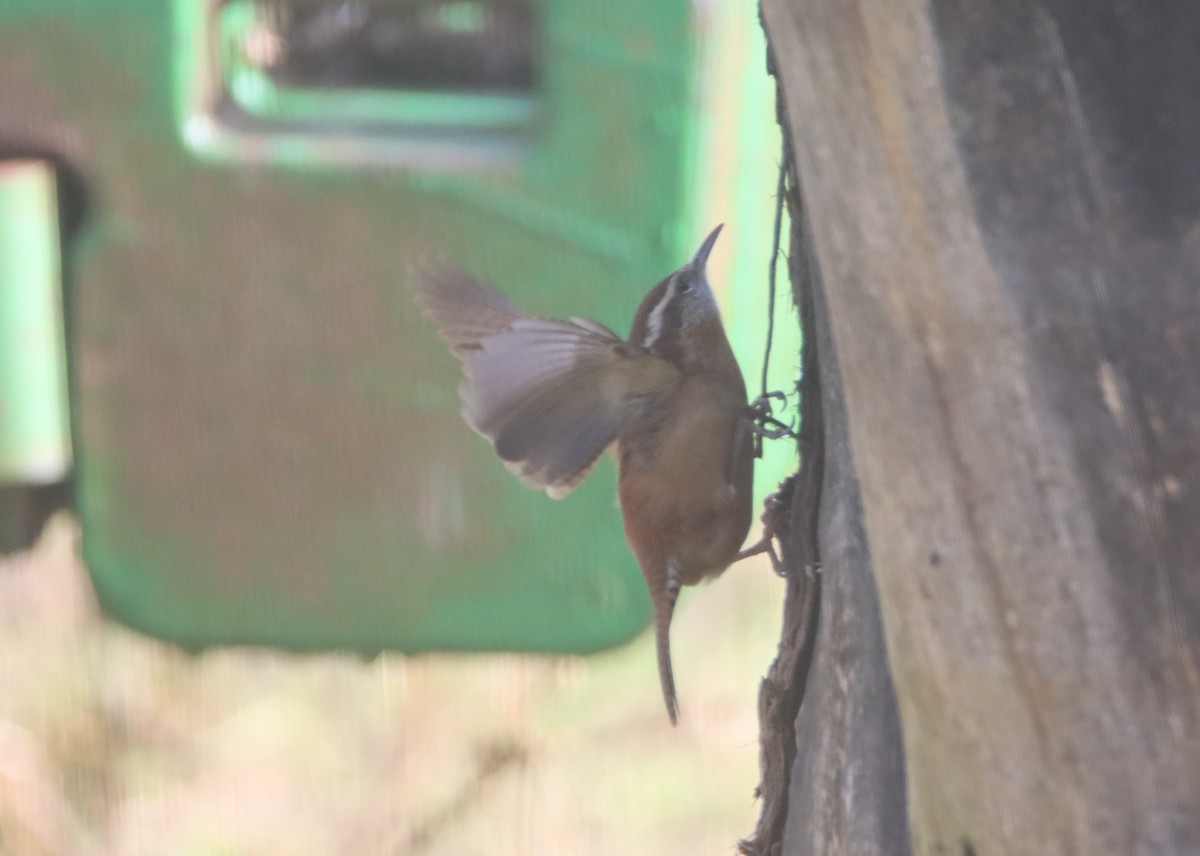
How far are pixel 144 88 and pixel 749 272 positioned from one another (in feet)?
5.26

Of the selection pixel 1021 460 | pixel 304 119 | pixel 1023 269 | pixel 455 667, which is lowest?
pixel 455 667

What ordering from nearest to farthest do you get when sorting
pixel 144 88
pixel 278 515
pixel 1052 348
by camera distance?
pixel 1052 348, pixel 144 88, pixel 278 515

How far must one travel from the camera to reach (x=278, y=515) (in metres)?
3.42

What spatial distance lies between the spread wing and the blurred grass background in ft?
4.76

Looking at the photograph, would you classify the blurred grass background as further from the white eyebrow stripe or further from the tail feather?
the white eyebrow stripe

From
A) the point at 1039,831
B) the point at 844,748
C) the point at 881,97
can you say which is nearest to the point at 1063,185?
the point at 881,97

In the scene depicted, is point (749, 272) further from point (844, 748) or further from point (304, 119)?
point (844, 748)

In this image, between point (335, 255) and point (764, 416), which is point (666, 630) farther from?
point (335, 255)

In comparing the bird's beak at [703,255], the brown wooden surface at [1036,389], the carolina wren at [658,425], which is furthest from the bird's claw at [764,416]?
the brown wooden surface at [1036,389]

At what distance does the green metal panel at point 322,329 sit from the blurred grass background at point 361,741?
11 cm

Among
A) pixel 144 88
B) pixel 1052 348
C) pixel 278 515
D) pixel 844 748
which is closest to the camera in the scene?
pixel 1052 348

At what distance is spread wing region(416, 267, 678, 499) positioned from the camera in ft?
6.14

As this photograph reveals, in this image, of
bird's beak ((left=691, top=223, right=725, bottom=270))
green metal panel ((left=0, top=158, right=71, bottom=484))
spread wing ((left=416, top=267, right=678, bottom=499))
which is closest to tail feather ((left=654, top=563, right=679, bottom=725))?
spread wing ((left=416, top=267, right=678, bottom=499))

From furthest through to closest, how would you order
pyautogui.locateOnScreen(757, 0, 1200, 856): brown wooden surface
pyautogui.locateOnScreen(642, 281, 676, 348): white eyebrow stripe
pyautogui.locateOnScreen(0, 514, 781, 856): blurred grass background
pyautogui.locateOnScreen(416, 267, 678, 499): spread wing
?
pyautogui.locateOnScreen(0, 514, 781, 856): blurred grass background < pyautogui.locateOnScreen(642, 281, 676, 348): white eyebrow stripe < pyautogui.locateOnScreen(416, 267, 678, 499): spread wing < pyautogui.locateOnScreen(757, 0, 1200, 856): brown wooden surface
